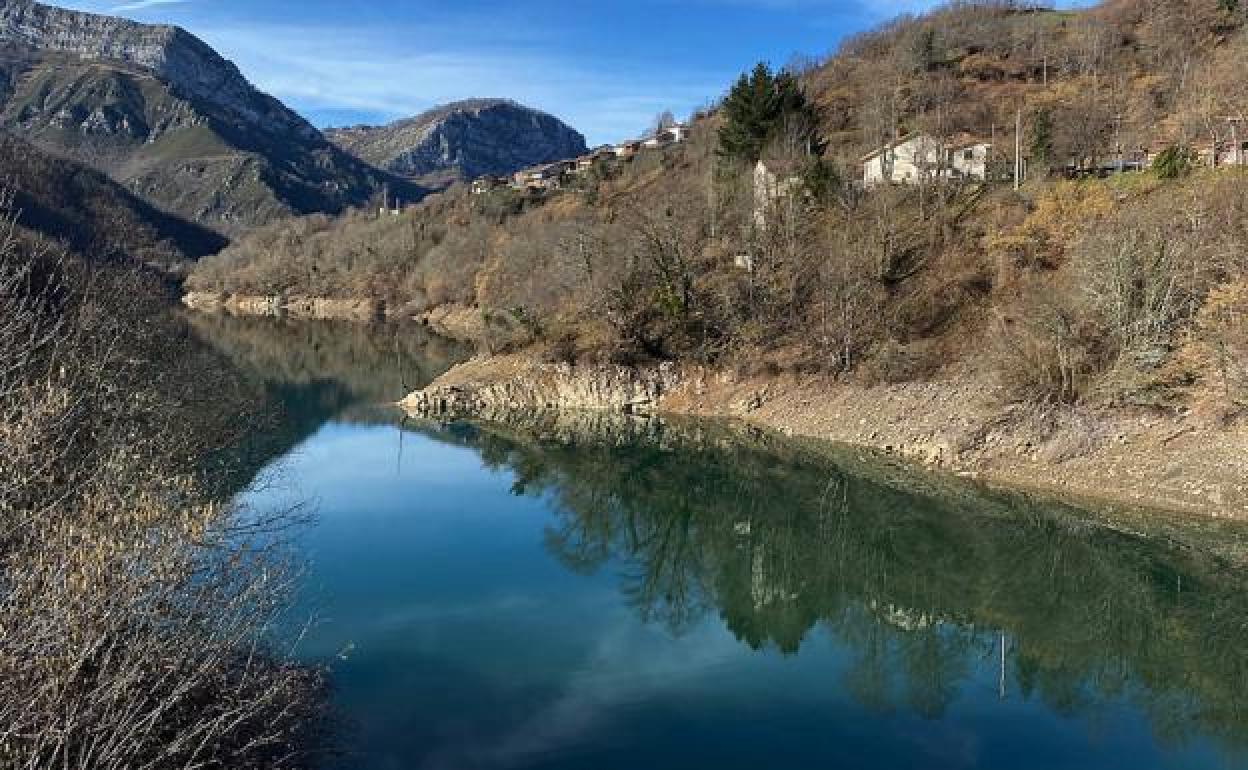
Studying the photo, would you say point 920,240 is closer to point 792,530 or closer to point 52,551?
point 792,530

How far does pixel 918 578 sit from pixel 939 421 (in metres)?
12.5

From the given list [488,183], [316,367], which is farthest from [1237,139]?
[488,183]

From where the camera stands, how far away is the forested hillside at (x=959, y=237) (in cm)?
3241

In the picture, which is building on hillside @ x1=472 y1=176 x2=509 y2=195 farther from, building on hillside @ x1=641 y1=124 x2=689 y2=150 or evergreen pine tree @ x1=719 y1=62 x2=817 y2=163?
evergreen pine tree @ x1=719 y1=62 x2=817 y2=163

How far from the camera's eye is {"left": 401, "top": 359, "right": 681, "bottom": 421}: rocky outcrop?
48.0 m

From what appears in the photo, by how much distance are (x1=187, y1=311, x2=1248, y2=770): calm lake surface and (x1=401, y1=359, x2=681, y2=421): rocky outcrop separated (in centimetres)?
932

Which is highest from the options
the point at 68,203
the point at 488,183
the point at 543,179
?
the point at 543,179

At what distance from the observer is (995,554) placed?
85.1 feet

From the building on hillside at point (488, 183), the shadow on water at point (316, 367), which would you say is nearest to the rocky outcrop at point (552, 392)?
the shadow on water at point (316, 367)

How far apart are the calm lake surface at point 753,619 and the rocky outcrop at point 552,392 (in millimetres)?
9323

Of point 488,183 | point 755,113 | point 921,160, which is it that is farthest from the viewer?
point 488,183

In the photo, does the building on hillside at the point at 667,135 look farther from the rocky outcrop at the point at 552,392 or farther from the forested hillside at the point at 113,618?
the forested hillside at the point at 113,618

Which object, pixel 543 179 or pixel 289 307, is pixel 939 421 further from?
pixel 543 179

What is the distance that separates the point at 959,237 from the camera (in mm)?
49062
